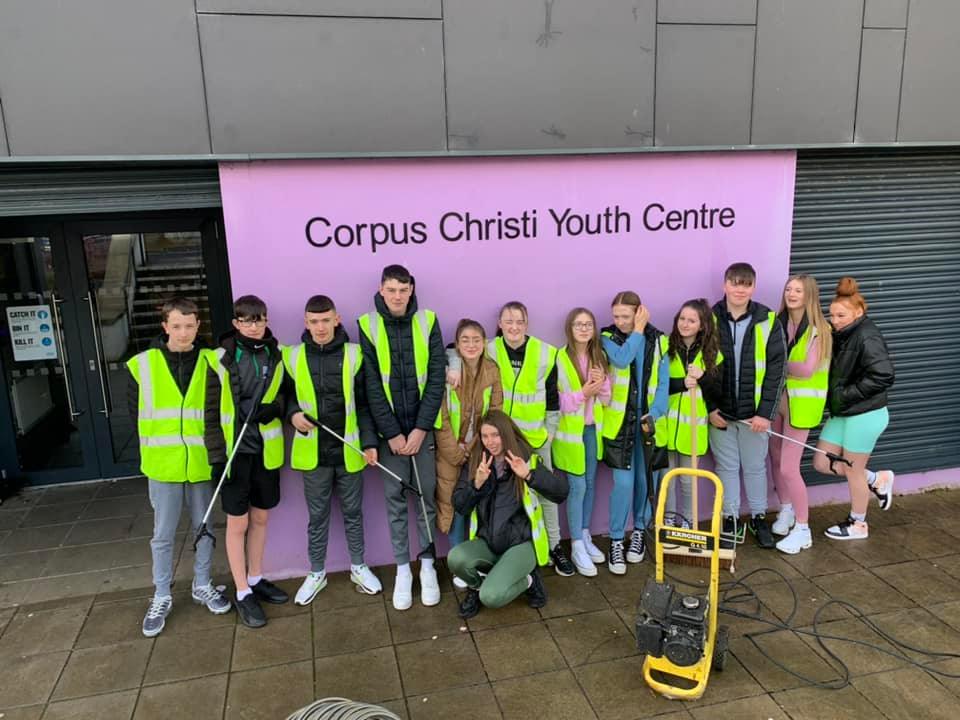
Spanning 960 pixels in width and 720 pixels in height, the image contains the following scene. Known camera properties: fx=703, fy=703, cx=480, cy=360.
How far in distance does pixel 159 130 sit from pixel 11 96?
0.79m

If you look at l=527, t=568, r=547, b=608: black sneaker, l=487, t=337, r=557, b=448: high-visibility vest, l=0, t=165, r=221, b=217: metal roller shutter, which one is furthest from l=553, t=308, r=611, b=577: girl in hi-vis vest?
l=0, t=165, r=221, b=217: metal roller shutter

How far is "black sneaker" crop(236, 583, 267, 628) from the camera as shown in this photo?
4271 millimetres

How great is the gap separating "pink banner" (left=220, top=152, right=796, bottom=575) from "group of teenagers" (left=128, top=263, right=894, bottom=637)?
24cm

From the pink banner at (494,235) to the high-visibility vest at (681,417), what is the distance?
0.45 meters

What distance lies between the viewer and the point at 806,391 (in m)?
4.96

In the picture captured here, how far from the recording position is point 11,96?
157 inches

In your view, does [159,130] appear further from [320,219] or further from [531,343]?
[531,343]

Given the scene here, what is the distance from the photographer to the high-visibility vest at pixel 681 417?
16.0 ft

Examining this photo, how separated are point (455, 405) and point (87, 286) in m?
3.82

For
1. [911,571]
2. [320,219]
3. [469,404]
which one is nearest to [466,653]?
[469,404]

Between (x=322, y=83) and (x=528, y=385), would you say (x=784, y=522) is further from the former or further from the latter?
(x=322, y=83)

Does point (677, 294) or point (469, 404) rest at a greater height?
point (677, 294)

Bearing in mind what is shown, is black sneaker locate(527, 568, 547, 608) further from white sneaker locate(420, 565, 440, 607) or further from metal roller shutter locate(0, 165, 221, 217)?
metal roller shutter locate(0, 165, 221, 217)

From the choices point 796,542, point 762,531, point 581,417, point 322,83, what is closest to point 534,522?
point 581,417
